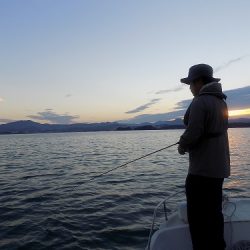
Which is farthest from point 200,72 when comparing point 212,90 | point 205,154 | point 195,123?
point 205,154

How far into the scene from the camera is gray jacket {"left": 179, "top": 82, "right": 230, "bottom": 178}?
450cm

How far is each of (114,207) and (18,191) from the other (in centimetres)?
538

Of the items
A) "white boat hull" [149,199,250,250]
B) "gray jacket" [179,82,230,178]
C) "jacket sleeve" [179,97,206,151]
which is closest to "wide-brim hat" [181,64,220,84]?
"gray jacket" [179,82,230,178]

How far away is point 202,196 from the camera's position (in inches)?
186

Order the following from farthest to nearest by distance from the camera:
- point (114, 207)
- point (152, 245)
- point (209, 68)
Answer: point (114, 207), point (152, 245), point (209, 68)

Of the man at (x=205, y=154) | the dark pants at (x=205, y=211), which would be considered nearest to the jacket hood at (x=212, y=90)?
the man at (x=205, y=154)

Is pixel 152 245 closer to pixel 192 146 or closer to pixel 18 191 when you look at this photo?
pixel 192 146

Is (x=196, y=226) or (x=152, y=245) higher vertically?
(x=196, y=226)

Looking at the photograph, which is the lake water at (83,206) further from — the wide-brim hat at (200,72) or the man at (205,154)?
the wide-brim hat at (200,72)

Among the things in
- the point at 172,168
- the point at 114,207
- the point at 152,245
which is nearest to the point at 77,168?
the point at 172,168

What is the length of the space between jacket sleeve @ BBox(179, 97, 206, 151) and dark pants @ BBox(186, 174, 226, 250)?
1.69 feet

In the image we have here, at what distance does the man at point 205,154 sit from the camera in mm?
4531

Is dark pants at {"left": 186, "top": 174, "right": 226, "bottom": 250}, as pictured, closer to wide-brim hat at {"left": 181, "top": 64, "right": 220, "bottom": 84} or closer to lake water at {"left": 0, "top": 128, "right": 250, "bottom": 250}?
wide-brim hat at {"left": 181, "top": 64, "right": 220, "bottom": 84}

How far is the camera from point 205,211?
15.6 feet
